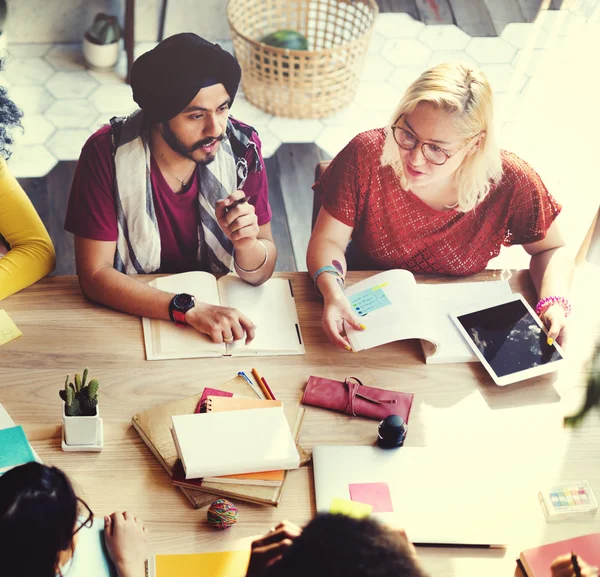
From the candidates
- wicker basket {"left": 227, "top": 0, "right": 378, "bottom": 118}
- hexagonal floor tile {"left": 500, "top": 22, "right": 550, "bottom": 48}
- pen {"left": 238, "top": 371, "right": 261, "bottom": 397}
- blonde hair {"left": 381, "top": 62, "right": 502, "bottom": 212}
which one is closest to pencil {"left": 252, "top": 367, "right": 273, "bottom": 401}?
pen {"left": 238, "top": 371, "right": 261, "bottom": 397}

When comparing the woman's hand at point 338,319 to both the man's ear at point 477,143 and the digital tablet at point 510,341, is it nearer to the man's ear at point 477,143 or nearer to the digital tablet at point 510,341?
the digital tablet at point 510,341

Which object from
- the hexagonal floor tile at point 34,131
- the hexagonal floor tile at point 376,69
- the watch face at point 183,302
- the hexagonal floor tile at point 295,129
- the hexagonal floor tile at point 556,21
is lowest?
the hexagonal floor tile at point 34,131

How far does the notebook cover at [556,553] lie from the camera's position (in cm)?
129

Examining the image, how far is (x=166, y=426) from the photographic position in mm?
1434

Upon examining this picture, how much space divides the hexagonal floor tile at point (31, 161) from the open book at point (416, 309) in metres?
1.96

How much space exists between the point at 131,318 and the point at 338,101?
2.26 m

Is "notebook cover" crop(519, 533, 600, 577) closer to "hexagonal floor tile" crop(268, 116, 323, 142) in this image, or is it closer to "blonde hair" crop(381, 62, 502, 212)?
"blonde hair" crop(381, 62, 502, 212)

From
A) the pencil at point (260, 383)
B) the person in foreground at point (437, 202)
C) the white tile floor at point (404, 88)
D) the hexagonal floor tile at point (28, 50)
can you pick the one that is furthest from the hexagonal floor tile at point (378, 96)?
the pencil at point (260, 383)

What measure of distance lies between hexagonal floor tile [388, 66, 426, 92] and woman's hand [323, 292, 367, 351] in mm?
2406

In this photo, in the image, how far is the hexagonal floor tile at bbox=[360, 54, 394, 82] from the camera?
3852 millimetres

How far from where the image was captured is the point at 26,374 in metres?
1.52

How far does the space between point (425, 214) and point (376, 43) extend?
2.47m

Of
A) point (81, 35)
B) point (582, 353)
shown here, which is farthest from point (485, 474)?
point (81, 35)

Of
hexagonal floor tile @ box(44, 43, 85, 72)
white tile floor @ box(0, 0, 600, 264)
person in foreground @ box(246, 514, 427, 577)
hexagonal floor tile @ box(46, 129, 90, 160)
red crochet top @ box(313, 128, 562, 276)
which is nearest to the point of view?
person in foreground @ box(246, 514, 427, 577)
